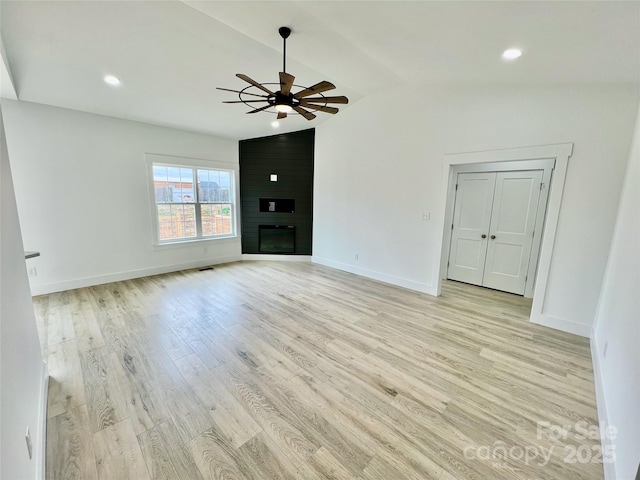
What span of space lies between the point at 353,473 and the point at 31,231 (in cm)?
504

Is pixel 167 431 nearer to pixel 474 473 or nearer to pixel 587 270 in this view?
pixel 474 473

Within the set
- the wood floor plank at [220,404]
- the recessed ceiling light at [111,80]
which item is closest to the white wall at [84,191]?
the recessed ceiling light at [111,80]

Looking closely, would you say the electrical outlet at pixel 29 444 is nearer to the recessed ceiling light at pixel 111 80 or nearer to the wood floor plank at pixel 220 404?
the wood floor plank at pixel 220 404

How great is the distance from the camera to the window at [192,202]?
4906mm

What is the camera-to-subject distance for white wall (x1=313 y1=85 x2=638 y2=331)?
270 centimetres

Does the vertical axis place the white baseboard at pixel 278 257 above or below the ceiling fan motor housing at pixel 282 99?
below

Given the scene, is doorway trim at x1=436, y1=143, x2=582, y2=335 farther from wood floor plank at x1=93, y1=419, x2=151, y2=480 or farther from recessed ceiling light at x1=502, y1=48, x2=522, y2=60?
wood floor plank at x1=93, y1=419, x2=151, y2=480

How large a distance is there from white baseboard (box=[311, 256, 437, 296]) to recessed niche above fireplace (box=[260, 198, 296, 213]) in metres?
1.29

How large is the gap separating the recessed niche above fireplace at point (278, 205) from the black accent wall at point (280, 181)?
0.02 m

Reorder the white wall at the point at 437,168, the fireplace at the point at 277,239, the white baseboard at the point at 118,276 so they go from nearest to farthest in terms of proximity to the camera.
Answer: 1. the white wall at the point at 437,168
2. the white baseboard at the point at 118,276
3. the fireplace at the point at 277,239

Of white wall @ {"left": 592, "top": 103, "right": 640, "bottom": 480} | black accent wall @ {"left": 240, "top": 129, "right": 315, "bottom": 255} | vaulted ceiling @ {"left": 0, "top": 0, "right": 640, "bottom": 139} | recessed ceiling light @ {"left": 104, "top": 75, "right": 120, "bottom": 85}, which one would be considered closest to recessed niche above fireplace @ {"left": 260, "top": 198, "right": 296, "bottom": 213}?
black accent wall @ {"left": 240, "top": 129, "right": 315, "bottom": 255}

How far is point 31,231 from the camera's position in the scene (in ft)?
12.0

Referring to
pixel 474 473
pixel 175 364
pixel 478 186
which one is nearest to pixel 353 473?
pixel 474 473

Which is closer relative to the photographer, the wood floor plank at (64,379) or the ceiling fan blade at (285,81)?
the wood floor plank at (64,379)
